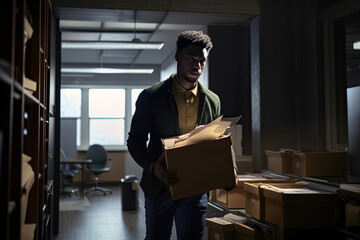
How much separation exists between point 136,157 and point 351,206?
49.7 inches

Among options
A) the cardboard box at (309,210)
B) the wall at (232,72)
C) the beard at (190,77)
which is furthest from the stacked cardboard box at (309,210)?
the wall at (232,72)

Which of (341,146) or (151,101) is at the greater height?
(151,101)

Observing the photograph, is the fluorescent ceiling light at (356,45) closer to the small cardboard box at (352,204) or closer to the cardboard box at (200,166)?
the small cardboard box at (352,204)

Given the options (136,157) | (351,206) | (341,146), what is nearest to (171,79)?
(136,157)

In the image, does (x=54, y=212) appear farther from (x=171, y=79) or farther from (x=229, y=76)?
(x=171, y=79)

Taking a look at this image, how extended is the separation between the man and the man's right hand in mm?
25

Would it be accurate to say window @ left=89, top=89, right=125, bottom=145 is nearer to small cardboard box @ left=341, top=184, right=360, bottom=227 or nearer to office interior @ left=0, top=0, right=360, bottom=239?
office interior @ left=0, top=0, right=360, bottom=239

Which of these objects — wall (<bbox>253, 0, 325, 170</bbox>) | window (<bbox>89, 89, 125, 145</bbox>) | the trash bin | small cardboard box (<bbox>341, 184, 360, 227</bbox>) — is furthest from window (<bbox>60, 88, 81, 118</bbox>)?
small cardboard box (<bbox>341, 184, 360, 227</bbox>)

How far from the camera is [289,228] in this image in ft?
8.96

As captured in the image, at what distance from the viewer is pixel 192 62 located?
84.6 inches

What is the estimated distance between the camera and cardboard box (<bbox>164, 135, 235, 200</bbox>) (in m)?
1.94

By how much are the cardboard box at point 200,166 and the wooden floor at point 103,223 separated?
266 centimetres

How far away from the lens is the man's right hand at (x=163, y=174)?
76.5 inches

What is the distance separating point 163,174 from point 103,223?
3.89 m
